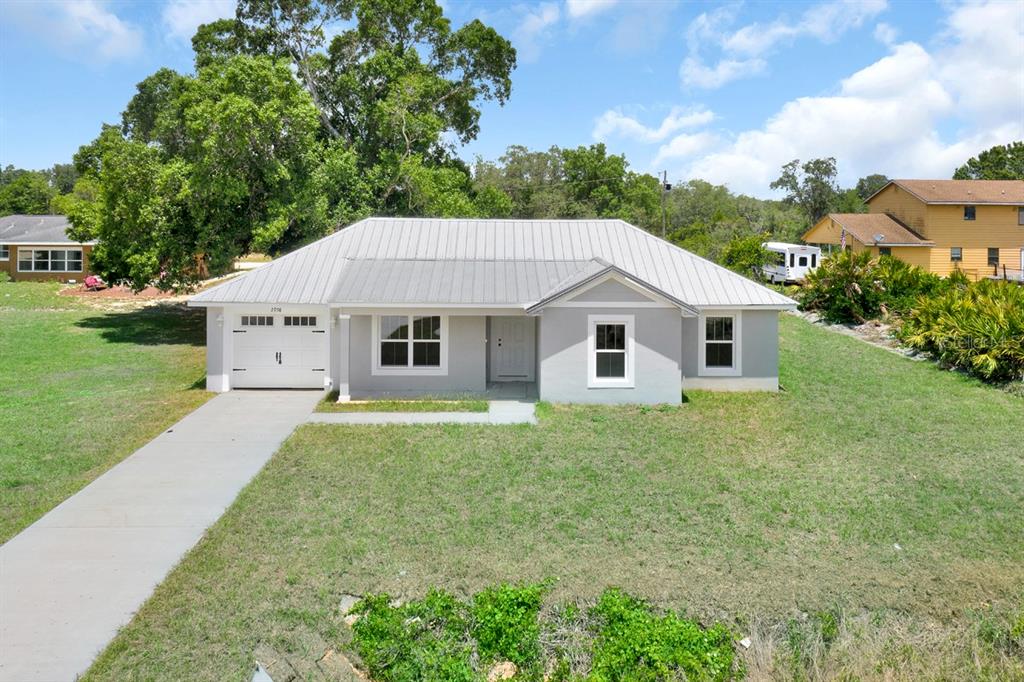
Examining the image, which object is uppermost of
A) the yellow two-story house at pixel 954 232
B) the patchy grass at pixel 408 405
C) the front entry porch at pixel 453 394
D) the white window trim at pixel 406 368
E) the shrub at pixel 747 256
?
the yellow two-story house at pixel 954 232

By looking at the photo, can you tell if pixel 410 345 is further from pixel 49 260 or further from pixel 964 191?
pixel 964 191

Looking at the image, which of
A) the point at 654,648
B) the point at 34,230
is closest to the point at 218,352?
the point at 654,648

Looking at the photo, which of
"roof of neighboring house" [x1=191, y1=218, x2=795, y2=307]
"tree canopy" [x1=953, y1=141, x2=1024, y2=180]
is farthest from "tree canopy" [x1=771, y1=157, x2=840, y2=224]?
"roof of neighboring house" [x1=191, y1=218, x2=795, y2=307]

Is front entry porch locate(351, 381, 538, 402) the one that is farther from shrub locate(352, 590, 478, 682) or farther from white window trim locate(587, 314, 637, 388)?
shrub locate(352, 590, 478, 682)

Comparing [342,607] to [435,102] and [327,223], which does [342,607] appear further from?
[435,102]

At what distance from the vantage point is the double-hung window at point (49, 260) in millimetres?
43875

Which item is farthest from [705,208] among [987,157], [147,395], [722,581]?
[722,581]

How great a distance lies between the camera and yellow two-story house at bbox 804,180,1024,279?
4219 centimetres

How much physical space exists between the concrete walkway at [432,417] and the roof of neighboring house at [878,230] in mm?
33268

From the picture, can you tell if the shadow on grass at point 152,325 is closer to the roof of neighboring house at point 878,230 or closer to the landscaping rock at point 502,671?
the landscaping rock at point 502,671

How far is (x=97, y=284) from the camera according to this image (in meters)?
39.9

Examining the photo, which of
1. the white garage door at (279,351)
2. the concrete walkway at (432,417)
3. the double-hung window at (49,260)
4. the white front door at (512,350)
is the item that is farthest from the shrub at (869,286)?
the double-hung window at (49,260)

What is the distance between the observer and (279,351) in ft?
61.7

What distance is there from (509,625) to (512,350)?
12882mm
